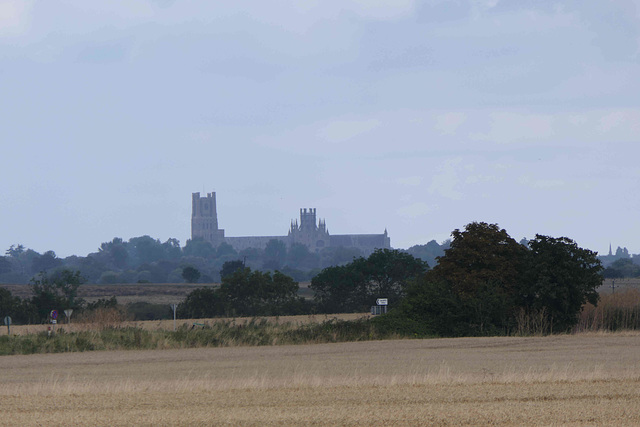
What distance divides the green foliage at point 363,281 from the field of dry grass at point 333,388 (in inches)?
1611

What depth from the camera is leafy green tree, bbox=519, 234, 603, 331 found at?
39.4 m

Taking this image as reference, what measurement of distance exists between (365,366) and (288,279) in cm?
4805

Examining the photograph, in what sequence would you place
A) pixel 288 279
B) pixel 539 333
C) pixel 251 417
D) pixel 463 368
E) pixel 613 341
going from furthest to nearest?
1. pixel 288 279
2. pixel 539 333
3. pixel 613 341
4. pixel 463 368
5. pixel 251 417

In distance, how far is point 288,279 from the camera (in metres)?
74.2

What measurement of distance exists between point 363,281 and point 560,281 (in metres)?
36.1

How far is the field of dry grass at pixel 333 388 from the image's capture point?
15.5 metres

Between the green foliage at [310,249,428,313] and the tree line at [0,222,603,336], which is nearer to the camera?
the tree line at [0,222,603,336]

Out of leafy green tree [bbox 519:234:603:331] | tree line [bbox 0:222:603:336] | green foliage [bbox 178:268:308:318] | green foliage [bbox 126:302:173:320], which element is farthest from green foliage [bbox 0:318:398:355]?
green foliage [bbox 126:302:173:320]

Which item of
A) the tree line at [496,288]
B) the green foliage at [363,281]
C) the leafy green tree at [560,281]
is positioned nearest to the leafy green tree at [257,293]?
the green foliage at [363,281]

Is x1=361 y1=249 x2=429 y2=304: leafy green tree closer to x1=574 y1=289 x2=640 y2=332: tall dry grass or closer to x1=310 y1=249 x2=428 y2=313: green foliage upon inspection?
A: x1=310 y1=249 x2=428 y2=313: green foliage

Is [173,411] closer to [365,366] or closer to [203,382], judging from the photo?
[203,382]

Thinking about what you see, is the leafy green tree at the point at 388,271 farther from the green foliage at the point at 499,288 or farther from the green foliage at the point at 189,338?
the green foliage at the point at 189,338

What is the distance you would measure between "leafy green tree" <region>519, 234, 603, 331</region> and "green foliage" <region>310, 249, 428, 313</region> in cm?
3225

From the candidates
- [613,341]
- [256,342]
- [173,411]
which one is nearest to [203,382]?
[173,411]
